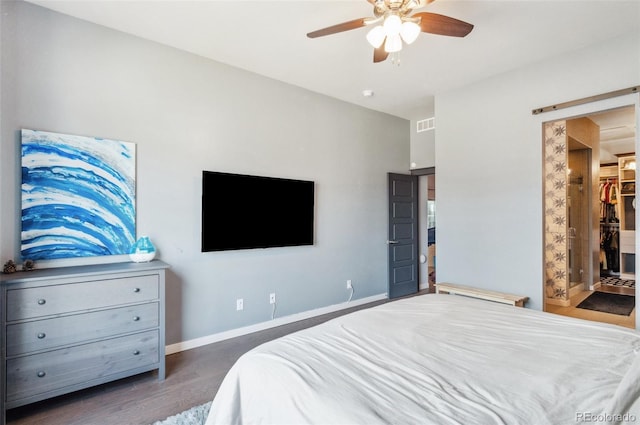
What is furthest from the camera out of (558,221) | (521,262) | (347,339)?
(558,221)

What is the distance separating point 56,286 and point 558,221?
19.1ft

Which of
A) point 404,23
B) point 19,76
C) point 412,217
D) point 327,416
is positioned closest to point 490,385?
point 327,416

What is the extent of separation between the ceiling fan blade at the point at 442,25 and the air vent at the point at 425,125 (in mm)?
2979

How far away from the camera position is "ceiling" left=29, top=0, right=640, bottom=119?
95.7 inches

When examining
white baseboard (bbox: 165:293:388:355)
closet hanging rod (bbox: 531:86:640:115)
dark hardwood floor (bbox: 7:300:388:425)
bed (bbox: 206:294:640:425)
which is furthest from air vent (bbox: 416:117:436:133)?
dark hardwood floor (bbox: 7:300:388:425)

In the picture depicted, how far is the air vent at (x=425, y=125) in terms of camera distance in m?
5.05

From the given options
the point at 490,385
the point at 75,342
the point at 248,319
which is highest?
the point at 490,385

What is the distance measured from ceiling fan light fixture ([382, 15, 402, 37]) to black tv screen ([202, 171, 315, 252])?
2.07 metres

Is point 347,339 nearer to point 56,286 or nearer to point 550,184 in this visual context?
point 56,286

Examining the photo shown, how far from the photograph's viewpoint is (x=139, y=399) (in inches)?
91.4

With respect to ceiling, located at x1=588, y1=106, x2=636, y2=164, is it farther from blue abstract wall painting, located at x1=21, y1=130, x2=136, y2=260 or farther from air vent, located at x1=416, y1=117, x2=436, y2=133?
blue abstract wall painting, located at x1=21, y1=130, x2=136, y2=260

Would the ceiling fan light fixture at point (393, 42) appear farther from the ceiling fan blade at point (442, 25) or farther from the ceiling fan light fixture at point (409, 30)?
the ceiling fan blade at point (442, 25)

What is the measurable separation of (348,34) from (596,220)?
5403mm

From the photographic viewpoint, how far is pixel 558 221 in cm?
468
